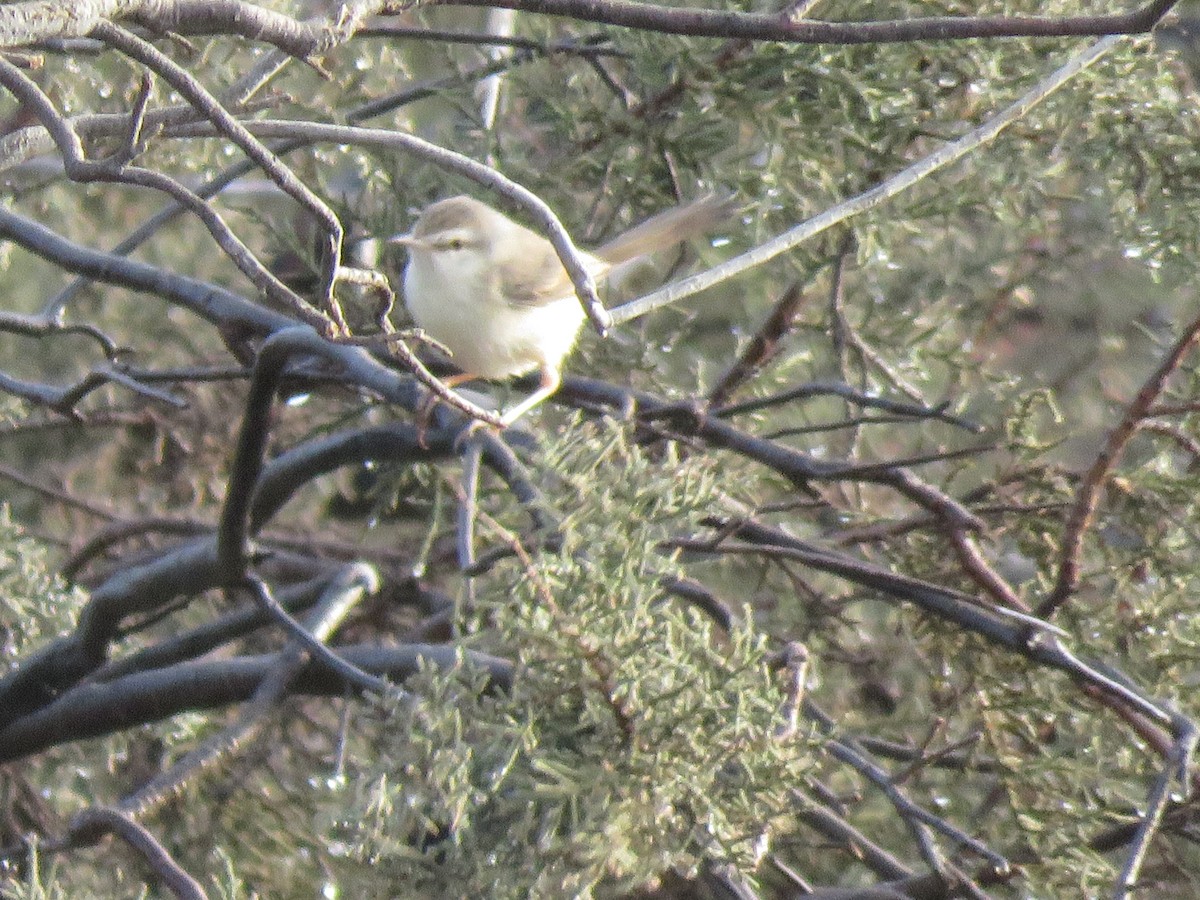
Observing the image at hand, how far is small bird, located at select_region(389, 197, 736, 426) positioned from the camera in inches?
154

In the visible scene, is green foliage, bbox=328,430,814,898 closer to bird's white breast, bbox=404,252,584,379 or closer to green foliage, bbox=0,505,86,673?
green foliage, bbox=0,505,86,673

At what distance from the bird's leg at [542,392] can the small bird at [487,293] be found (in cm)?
1

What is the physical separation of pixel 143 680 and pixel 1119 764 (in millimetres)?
1663

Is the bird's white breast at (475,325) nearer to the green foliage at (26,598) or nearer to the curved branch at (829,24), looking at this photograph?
the green foliage at (26,598)

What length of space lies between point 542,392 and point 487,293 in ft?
3.53

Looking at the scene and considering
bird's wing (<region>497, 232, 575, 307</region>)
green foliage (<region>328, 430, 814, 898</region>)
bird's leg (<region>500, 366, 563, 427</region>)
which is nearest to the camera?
green foliage (<region>328, 430, 814, 898</region>)

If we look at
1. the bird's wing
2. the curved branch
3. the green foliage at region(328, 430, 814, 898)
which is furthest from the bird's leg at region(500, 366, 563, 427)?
the curved branch

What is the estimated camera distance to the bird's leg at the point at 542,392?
3.02 metres

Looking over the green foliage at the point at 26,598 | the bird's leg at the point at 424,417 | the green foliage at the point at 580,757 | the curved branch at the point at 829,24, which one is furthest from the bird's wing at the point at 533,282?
the curved branch at the point at 829,24

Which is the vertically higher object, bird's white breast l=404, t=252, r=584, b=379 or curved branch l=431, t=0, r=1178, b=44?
curved branch l=431, t=0, r=1178, b=44

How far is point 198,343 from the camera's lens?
472 cm

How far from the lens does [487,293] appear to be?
429cm

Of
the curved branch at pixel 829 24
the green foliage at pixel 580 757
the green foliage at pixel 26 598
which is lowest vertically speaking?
the green foliage at pixel 26 598

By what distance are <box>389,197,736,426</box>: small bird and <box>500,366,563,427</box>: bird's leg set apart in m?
0.01
